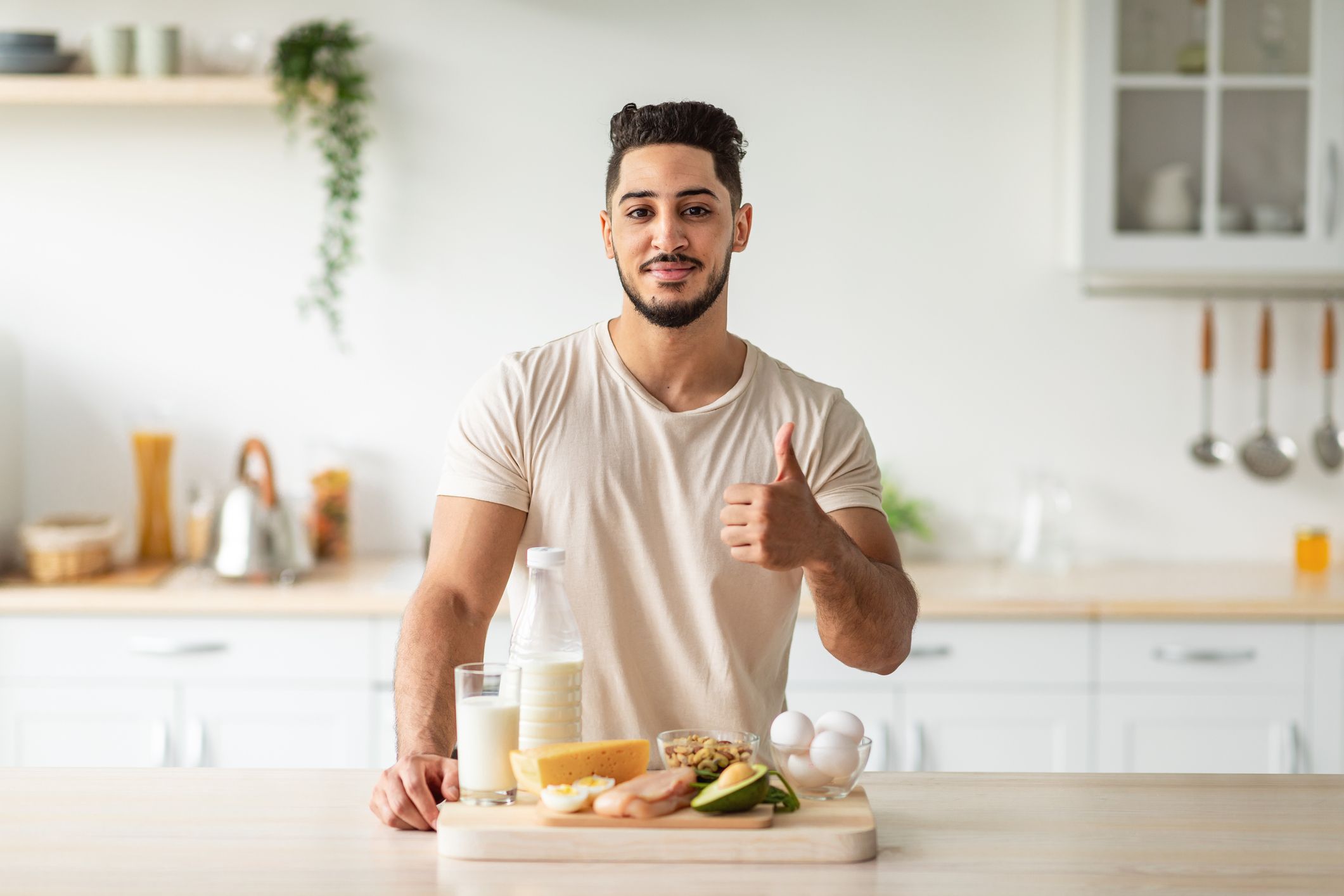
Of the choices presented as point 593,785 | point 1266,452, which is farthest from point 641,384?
point 1266,452

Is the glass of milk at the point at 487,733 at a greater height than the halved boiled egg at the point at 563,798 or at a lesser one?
greater

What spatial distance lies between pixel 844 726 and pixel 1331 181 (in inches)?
89.1

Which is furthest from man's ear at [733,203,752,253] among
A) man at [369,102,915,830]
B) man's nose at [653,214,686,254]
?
man's nose at [653,214,686,254]

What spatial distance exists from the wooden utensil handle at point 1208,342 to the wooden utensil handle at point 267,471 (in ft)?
7.34

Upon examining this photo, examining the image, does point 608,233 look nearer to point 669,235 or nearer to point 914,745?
point 669,235

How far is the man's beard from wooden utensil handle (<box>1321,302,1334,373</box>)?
2.12m

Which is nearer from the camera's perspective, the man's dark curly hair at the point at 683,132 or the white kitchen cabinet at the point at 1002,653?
the man's dark curly hair at the point at 683,132

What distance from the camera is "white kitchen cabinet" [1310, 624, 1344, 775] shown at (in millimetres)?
2799

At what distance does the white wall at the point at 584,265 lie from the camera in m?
3.26

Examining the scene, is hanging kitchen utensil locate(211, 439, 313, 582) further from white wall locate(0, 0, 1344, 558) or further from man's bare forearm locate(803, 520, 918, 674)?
man's bare forearm locate(803, 520, 918, 674)

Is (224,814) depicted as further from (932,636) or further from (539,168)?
(539,168)

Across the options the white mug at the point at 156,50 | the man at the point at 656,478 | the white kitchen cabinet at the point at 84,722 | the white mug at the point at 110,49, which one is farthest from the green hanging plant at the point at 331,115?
the man at the point at 656,478

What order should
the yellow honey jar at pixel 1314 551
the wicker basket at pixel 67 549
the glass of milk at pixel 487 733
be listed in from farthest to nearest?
the yellow honey jar at pixel 1314 551 → the wicker basket at pixel 67 549 → the glass of milk at pixel 487 733

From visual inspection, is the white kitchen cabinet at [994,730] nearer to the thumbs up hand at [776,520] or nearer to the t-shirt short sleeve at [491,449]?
the t-shirt short sleeve at [491,449]
